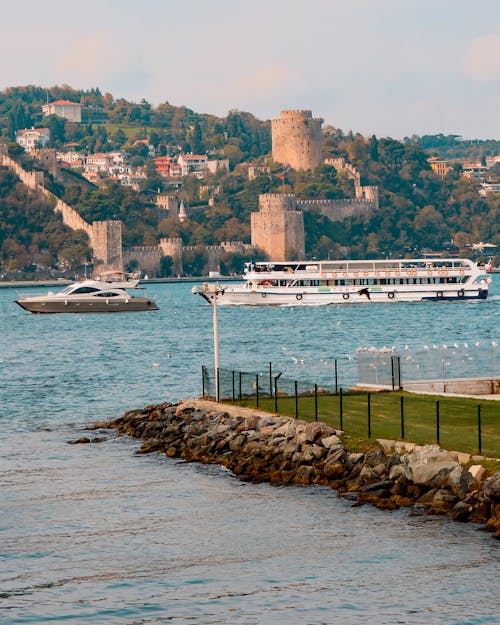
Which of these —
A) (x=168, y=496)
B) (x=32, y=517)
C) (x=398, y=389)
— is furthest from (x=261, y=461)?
(x=398, y=389)

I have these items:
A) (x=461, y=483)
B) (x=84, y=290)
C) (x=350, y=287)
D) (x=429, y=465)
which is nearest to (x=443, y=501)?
(x=461, y=483)

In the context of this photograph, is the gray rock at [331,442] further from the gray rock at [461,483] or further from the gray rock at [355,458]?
the gray rock at [461,483]

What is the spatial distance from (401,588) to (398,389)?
16370 mm

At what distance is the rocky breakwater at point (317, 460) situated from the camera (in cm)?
2634

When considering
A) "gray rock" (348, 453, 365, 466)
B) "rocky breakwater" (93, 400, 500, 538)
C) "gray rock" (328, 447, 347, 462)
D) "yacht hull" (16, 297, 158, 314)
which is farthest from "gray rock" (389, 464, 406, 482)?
"yacht hull" (16, 297, 158, 314)

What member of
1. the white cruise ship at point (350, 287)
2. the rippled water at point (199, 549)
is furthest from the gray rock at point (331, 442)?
the white cruise ship at point (350, 287)

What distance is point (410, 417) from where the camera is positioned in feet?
108

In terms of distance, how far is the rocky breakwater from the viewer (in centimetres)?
2634

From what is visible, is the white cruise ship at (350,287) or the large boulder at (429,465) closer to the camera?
the large boulder at (429,465)

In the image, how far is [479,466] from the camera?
87.7ft

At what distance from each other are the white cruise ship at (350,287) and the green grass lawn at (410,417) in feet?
278

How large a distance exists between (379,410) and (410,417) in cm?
180

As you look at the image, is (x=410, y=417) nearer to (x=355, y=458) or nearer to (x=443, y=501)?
(x=355, y=458)

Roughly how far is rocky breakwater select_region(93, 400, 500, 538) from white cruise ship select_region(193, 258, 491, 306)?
83.7 metres
